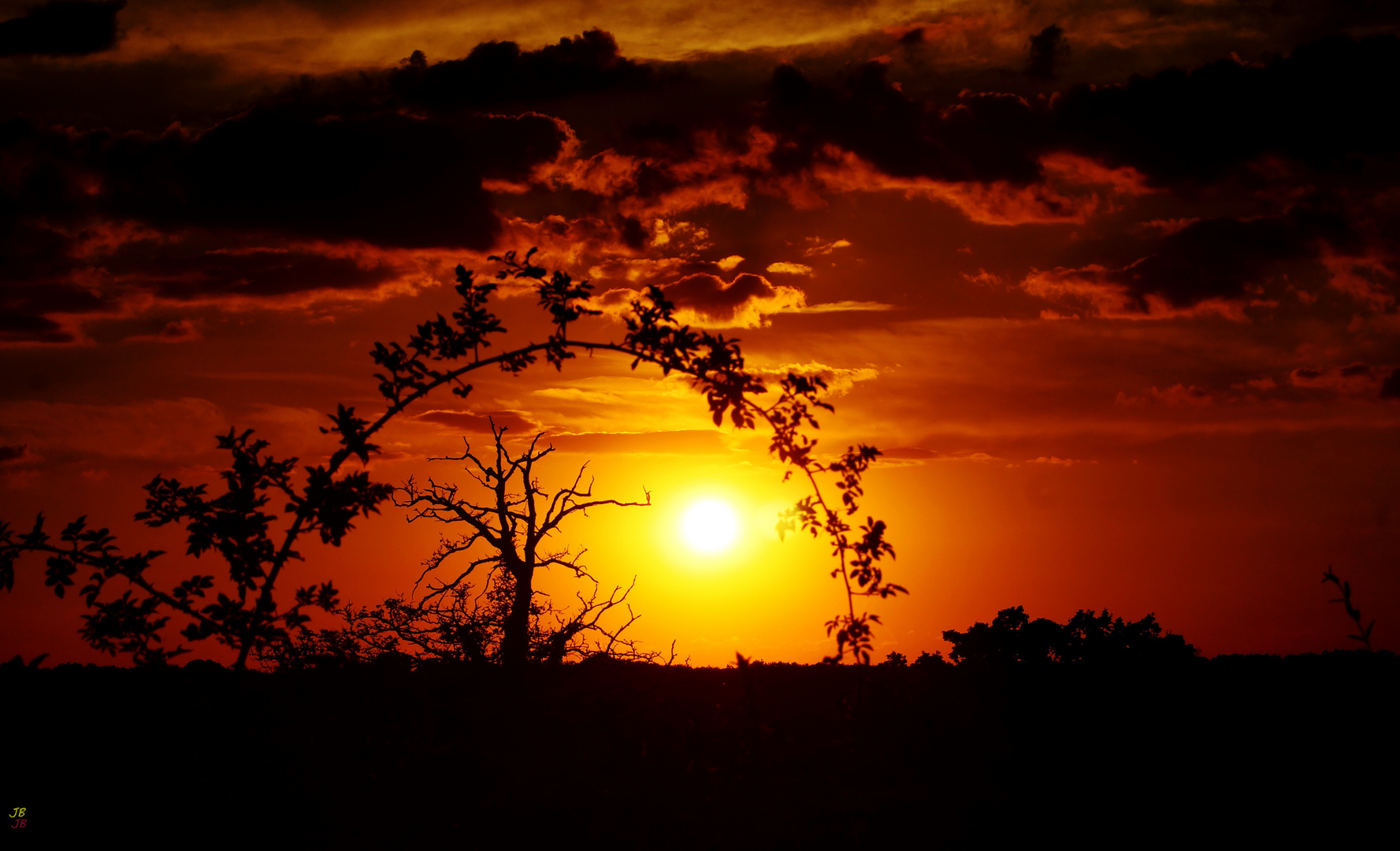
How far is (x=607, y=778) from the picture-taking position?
13.9 metres

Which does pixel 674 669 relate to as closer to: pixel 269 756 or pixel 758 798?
pixel 758 798

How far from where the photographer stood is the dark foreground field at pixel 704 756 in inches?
355

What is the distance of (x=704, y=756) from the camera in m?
14.6

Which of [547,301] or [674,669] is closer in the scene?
[547,301]

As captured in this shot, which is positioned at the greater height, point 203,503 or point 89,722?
point 203,503

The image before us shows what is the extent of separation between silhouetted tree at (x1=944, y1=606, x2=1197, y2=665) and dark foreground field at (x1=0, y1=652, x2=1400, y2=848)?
53 cm

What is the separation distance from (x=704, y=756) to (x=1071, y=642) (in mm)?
8675

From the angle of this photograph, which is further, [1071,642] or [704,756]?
[1071,642]

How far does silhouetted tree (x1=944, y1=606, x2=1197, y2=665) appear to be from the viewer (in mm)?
18172

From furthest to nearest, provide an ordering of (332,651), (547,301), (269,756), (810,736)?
(332,651) → (810,736) → (269,756) → (547,301)

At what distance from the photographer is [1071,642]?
18.4 m

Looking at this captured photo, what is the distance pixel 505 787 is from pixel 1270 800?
35.1ft

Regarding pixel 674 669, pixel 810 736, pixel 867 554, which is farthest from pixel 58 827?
pixel 674 669

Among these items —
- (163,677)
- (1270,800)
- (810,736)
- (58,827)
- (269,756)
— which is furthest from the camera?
(810,736)
